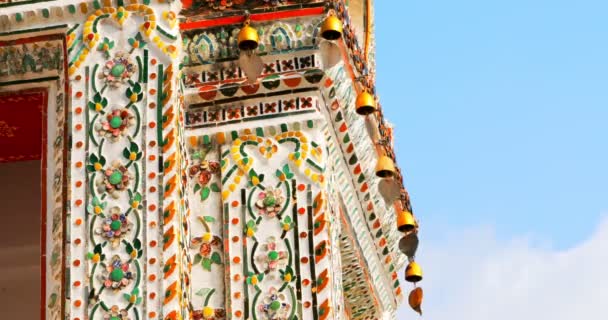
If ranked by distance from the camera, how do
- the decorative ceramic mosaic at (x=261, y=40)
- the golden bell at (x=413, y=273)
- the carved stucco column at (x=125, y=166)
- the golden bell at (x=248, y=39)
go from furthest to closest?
the golden bell at (x=413, y=273) → the decorative ceramic mosaic at (x=261, y=40) → the golden bell at (x=248, y=39) → the carved stucco column at (x=125, y=166)

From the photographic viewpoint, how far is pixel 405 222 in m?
13.4

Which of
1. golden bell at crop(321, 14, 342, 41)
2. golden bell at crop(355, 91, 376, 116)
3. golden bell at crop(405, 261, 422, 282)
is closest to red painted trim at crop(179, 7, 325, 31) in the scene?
golden bell at crop(321, 14, 342, 41)

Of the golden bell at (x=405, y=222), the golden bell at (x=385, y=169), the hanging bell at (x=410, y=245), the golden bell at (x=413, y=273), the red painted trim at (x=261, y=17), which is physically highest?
the red painted trim at (x=261, y=17)

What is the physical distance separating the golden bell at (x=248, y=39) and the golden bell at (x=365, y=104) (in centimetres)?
71

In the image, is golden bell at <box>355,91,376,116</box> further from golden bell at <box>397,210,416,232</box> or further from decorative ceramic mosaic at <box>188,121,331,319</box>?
golden bell at <box>397,210,416,232</box>

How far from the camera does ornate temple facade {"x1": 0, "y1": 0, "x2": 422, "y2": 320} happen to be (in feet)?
38.7

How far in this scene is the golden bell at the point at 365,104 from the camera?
514 inches

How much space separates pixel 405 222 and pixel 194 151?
4.42ft

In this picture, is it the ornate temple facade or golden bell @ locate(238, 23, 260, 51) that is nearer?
the ornate temple facade

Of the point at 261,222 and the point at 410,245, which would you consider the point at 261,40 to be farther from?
the point at 410,245

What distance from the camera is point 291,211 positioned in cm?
1284

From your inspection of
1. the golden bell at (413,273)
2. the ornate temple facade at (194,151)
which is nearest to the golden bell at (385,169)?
the ornate temple facade at (194,151)

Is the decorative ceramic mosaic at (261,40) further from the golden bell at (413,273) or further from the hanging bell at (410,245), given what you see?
the golden bell at (413,273)

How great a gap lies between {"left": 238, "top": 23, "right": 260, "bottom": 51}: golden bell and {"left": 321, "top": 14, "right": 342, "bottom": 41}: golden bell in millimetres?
400
